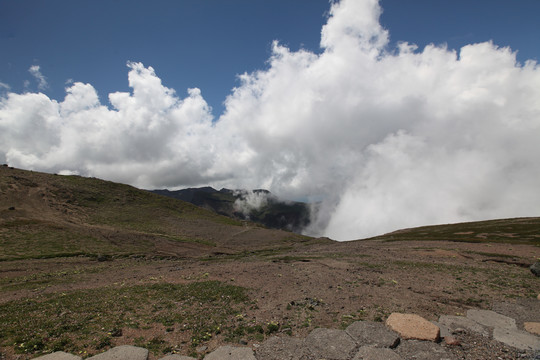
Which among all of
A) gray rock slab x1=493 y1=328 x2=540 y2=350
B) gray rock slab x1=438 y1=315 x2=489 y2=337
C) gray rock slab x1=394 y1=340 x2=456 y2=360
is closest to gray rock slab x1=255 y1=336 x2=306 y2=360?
gray rock slab x1=394 y1=340 x2=456 y2=360

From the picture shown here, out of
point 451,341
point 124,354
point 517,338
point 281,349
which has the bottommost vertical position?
point 124,354

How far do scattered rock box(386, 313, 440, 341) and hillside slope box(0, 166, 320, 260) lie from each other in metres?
55.2

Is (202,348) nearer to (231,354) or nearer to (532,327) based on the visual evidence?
(231,354)

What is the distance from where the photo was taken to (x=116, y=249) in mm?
59906

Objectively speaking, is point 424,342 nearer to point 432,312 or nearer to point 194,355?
point 432,312

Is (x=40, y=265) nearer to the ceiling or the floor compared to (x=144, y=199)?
nearer to the floor

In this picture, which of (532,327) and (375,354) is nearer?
(375,354)

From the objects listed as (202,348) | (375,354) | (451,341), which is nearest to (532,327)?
(451,341)

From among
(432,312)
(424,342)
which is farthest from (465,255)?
(424,342)

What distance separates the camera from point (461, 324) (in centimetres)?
1666

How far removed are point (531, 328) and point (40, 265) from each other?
58025 mm

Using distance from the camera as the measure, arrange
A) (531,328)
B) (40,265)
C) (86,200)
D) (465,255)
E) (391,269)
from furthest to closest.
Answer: (86,200)
(465,255)
(40,265)
(391,269)
(531,328)

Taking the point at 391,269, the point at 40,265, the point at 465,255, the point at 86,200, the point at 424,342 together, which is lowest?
the point at 40,265

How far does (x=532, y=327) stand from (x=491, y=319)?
6.52 ft
